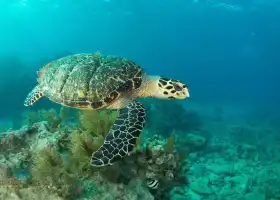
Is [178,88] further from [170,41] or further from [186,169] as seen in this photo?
[170,41]

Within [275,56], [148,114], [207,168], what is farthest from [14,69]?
[275,56]

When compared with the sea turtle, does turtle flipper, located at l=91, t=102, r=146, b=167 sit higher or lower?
lower

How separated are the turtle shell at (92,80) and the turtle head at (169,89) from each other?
0.32 meters

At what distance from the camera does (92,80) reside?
5.14m

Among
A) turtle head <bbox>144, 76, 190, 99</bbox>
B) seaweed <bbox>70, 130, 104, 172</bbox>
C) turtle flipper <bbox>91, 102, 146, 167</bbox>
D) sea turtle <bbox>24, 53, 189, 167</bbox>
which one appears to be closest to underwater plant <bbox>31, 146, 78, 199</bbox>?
seaweed <bbox>70, 130, 104, 172</bbox>

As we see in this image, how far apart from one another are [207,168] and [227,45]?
7500 centimetres

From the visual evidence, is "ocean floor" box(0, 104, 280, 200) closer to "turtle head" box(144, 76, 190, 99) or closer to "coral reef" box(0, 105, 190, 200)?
"coral reef" box(0, 105, 190, 200)

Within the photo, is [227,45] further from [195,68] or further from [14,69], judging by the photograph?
[14,69]

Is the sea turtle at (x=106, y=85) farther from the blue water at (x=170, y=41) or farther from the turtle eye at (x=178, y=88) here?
the blue water at (x=170, y=41)

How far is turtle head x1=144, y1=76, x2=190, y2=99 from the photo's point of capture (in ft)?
17.5

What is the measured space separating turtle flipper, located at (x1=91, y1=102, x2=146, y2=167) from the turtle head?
638 millimetres

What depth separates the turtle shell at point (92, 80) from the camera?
5121 mm

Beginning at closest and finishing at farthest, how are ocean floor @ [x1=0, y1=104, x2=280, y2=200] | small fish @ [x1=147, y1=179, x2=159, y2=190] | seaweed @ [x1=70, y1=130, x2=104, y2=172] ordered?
1. ocean floor @ [x1=0, y1=104, x2=280, y2=200]
2. seaweed @ [x1=70, y1=130, x2=104, y2=172]
3. small fish @ [x1=147, y1=179, x2=159, y2=190]

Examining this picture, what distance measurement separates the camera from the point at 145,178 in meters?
4.66
